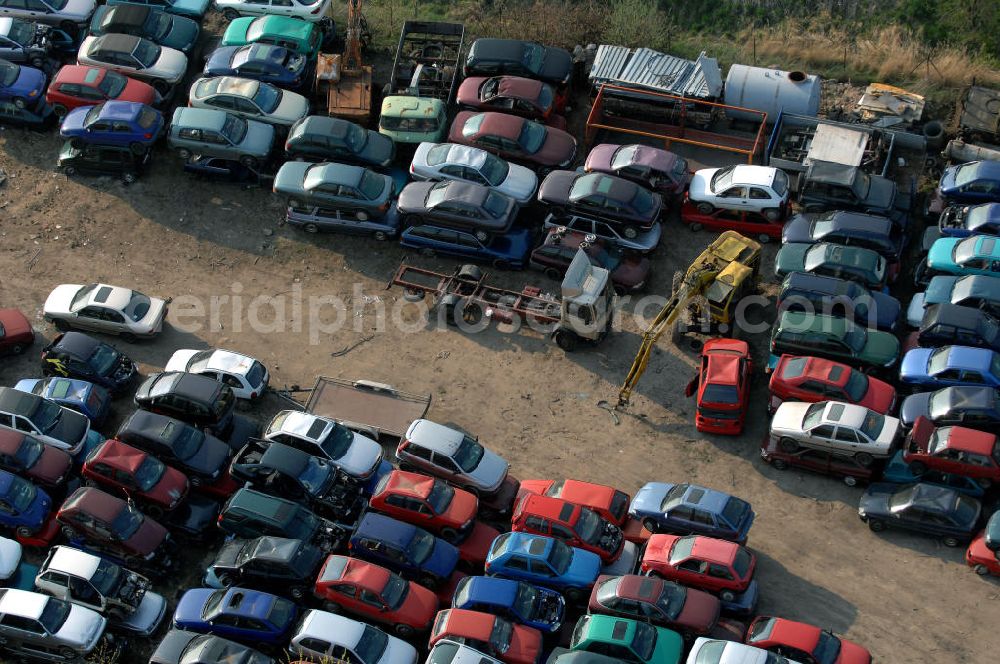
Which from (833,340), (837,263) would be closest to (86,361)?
(833,340)

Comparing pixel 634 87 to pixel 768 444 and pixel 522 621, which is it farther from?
pixel 522 621

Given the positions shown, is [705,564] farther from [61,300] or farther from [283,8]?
[283,8]

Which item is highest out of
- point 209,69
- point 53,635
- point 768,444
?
point 209,69

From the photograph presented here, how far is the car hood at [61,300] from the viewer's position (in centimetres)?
3334

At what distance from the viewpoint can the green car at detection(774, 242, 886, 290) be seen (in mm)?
32906

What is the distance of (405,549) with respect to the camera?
27750 millimetres

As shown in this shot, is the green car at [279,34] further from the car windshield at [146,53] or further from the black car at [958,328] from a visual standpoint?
the black car at [958,328]

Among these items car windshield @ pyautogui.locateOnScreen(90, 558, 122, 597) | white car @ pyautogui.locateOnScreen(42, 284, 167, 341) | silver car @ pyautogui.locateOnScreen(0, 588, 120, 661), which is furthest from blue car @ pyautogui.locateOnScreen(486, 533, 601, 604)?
white car @ pyautogui.locateOnScreen(42, 284, 167, 341)

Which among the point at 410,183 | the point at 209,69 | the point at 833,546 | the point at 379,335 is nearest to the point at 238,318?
the point at 379,335

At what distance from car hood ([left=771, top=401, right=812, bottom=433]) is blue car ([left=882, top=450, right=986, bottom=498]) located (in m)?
2.20

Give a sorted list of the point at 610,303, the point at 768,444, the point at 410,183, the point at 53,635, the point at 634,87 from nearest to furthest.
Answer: the point at 53,635
the point at 768,444
the point at 610,303
the point at 410,183
the point at 634,87

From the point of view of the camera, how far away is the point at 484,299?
34156 millimetres

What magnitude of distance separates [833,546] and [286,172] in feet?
58.6

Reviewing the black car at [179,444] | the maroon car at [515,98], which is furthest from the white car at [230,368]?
the maroon car at [515,98]
